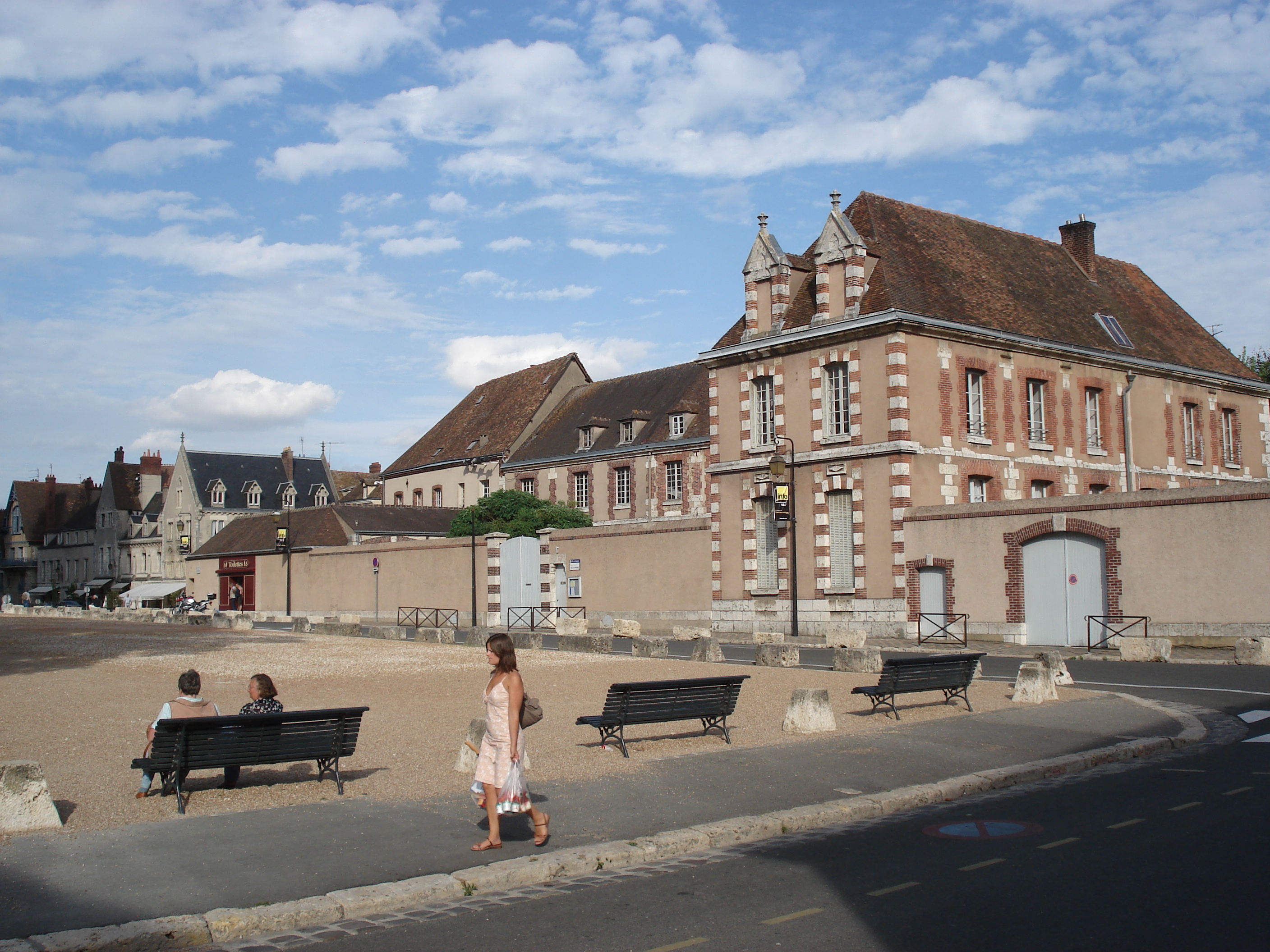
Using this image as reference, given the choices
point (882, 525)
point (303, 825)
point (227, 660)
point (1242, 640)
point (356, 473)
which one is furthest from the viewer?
point (356, 473)

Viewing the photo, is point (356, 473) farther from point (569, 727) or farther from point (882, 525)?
point (569, 727)

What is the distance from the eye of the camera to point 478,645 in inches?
1157

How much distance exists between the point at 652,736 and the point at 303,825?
5173 mm

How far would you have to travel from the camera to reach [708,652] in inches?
882

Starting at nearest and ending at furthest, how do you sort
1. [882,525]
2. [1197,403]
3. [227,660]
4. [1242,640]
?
[1242,640] < [227,660] < [882,525] < [1197,403]

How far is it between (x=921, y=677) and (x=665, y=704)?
13.0ft

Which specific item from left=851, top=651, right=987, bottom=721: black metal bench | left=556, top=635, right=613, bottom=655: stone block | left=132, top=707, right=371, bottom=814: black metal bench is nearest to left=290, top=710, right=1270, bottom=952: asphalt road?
left=132, top=707, right=371, bottom=814: black metal bench

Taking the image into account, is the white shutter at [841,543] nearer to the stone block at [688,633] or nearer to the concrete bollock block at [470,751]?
the stone block at [688,633]

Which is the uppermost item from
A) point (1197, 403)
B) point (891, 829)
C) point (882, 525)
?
point (1197, 403)

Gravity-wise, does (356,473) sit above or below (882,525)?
above

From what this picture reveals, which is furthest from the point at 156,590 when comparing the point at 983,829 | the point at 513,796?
the point at 983,829

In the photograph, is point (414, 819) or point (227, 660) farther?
point (227, 660)

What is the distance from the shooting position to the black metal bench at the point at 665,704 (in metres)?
11.4

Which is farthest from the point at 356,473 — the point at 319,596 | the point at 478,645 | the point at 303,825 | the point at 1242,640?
the point at 303,825
